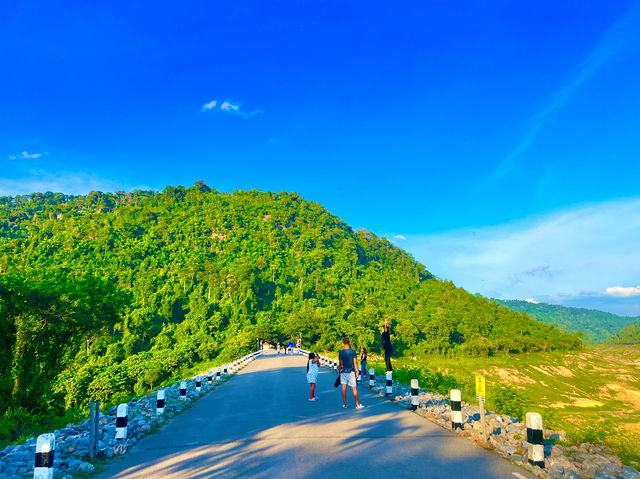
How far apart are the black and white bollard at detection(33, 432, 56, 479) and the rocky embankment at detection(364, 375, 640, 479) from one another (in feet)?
20.1

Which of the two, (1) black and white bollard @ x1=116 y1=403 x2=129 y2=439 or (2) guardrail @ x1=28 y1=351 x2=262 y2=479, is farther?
(1) black and white bollard @ x1=116 y1=403 x2=129 y2=439

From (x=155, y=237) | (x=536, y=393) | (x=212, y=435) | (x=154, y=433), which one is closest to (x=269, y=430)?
(x=212, y=435)

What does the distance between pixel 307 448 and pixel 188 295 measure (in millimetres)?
117429

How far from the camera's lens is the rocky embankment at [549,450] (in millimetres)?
5570

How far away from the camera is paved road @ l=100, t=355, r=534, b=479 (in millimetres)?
5652

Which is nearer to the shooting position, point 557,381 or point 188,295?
point 557,381

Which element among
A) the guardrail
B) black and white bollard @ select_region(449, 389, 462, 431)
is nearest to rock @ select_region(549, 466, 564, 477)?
black and white bollard @ select_region(449, 389, 462, 431)

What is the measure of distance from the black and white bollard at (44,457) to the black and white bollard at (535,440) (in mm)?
6164

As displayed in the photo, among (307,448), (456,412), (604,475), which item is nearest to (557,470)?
(604,475)

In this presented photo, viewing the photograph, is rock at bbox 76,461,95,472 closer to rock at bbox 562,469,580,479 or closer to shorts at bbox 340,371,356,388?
shorts at bbox 340,371,356,388

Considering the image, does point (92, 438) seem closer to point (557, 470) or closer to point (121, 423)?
point (121, 423)

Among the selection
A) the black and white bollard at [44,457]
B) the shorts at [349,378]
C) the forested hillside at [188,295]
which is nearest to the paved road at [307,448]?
the shorts at [349,378]

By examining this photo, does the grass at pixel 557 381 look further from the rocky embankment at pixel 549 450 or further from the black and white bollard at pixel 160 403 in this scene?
the black and white bollard at pixel 160 403

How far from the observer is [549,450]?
6.88m
